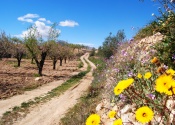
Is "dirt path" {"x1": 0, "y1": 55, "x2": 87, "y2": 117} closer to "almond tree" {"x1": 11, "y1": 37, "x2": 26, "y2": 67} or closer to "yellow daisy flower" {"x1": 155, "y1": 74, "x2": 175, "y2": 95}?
"yellow daisy flower" {"x1": 155, "y1": 74, "x2": 175, "y2": 95}

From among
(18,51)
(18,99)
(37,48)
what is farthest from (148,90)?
(18,51)

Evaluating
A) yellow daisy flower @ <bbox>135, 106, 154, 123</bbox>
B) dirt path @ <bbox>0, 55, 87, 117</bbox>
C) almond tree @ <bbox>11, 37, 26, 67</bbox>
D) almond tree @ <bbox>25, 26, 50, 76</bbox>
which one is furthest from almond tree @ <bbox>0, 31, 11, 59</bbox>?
yellow daisy flower @ <bbox>135, 106, 154, 123</bbox>

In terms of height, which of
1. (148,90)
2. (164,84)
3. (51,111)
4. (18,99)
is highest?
(164,84)

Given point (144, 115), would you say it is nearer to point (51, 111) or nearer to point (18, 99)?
point (51, 111)

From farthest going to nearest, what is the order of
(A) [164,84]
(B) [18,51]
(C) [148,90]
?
(B) [18,51], (C) [148,90], (A) [164,84]

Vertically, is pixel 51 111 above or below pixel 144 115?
below

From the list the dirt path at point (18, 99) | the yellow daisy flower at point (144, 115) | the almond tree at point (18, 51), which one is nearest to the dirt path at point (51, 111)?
the dirt path at point (18, 99)

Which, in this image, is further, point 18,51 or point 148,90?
point 18,51

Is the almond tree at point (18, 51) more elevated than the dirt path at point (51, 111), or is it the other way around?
the almond tree at point (18, 51)

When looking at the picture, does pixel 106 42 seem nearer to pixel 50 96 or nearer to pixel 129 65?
pixel 50 96

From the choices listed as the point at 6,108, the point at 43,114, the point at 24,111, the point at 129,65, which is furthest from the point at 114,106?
the point at 6,108

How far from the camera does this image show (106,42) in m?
43.6

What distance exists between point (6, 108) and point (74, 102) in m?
4.33

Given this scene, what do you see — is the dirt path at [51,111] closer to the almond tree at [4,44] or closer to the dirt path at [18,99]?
the dirt path at [18,99]
